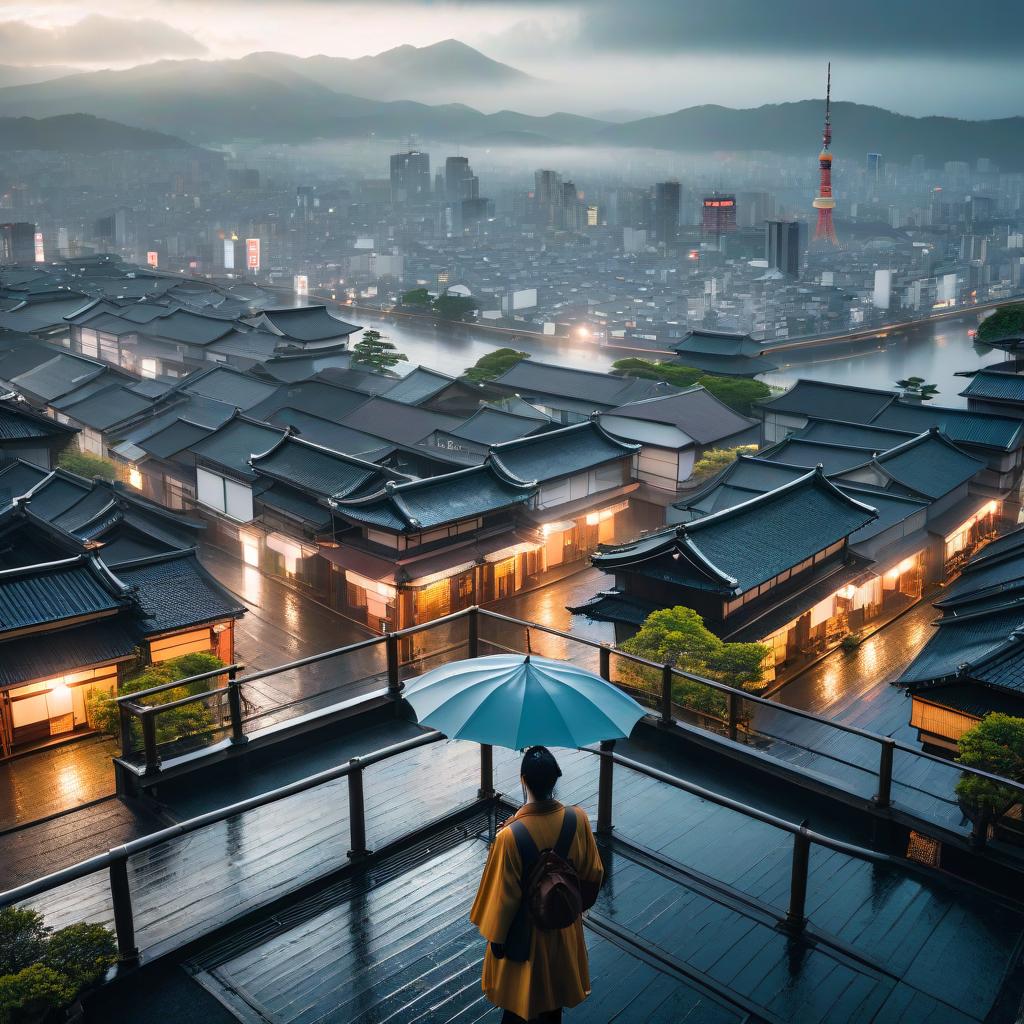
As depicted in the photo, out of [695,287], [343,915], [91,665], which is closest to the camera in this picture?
[343,915]

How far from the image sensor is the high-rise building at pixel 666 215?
172 metres

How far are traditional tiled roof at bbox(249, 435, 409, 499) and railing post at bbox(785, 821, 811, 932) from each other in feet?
62.7

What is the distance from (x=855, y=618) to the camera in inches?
852

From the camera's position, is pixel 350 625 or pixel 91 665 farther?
pixel 350 625

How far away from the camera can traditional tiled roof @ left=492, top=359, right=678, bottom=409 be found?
37250mm

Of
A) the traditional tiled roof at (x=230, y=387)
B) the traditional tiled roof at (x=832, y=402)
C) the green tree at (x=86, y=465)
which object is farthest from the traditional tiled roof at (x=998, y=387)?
the green tree at (x=86, y=465)

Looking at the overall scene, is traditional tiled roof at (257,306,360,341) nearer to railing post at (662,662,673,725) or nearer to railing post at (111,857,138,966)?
railing post at (662,662,673,725)

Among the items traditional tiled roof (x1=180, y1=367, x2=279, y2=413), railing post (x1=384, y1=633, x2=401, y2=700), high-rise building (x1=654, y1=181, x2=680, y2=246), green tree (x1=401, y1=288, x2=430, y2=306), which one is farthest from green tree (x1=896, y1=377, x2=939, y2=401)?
high-rise building (x1=654, y1=181, x2=680, y2=246)

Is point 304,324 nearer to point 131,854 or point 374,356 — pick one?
point 374,356

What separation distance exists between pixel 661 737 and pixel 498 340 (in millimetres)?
74419

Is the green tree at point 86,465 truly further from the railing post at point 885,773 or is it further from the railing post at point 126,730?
the railing post at point 885,773

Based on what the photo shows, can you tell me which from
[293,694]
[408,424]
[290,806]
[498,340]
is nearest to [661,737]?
[290,806]

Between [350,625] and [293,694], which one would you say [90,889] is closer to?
[293,694]

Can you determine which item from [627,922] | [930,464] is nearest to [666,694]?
[627,922]
